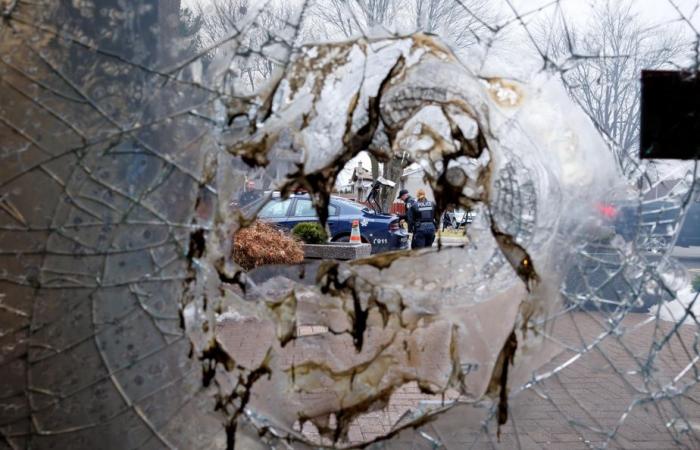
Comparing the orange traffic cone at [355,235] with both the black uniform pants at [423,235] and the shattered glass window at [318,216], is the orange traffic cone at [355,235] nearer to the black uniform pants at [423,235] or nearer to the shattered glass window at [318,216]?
the black uniform pants at [423,235]

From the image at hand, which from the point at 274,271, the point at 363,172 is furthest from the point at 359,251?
the point at 363,172

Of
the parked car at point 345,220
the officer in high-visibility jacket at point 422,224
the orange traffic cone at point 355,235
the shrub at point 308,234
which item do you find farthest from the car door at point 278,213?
the officer in high-visibility jacket at point 422,224

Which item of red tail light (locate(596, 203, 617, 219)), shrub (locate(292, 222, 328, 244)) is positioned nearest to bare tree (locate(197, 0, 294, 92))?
red tail light (locate(596, 203, 617, 219))

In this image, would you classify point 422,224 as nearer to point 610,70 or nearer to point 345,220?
point 345,220

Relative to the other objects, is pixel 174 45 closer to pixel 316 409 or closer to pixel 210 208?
pixel 210 208

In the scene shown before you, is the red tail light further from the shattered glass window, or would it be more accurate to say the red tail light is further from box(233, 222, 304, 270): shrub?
box(233, 222, 304, 270): shrub

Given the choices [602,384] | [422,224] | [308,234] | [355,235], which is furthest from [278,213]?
[602,384]

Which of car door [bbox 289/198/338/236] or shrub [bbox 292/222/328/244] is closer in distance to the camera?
shrub [bbox 292/222/328/244]

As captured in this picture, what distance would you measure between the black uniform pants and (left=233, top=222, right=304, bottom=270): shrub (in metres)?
2.55

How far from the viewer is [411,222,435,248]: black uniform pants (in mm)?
9891

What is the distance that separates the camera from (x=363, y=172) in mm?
27906

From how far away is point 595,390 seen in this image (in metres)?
2.48

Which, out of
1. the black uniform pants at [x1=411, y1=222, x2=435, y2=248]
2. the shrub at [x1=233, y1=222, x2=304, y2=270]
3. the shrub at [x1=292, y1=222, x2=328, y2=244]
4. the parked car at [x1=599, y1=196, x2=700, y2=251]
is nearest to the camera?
the parked car at [x1=599, y1=196, x2=700, y2=251]

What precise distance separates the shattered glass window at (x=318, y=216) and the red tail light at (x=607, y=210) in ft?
0.05
